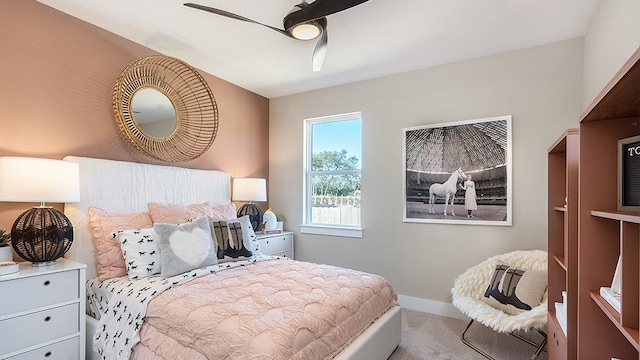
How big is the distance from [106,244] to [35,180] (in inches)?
25.3

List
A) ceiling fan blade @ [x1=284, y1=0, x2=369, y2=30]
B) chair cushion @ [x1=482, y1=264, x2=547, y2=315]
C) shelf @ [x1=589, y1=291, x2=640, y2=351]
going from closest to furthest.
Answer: shelf @ [x1=589, y1=291, x2=640, y2=351] → ceiling fan blade @ [x1=284, y1=0, x2=369, y2=30] → chair cushion @ [x1=482, y1=264, x2=547, y2=315]

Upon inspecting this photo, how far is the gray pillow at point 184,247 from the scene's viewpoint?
219 cm

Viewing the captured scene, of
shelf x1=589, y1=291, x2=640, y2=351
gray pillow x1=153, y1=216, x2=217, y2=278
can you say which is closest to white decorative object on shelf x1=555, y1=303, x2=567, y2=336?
shelf x1=589, y1=291, x2=640, y2=351

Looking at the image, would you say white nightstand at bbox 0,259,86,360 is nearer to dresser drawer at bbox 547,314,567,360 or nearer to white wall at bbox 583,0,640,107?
dresser drawer at bbox 547,314,567,360

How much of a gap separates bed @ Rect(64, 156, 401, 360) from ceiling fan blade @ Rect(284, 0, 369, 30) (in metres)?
1.64

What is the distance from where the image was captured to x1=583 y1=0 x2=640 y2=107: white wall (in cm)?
174

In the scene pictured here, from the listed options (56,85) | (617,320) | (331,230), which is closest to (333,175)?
(331,230)

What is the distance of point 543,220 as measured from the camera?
9.07ft

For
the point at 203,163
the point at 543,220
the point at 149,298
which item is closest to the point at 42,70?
the point at 203,163

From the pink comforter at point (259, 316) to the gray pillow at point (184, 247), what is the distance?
0.54 feet

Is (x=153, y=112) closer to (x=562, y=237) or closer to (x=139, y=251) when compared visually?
(x=139, y=251)

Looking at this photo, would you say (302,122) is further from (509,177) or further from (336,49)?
(509,177)

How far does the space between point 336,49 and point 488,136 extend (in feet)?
5.42

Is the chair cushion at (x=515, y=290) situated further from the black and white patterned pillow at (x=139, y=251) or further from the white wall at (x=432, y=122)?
the black and white patterned pillow at (x=139, y=251)
